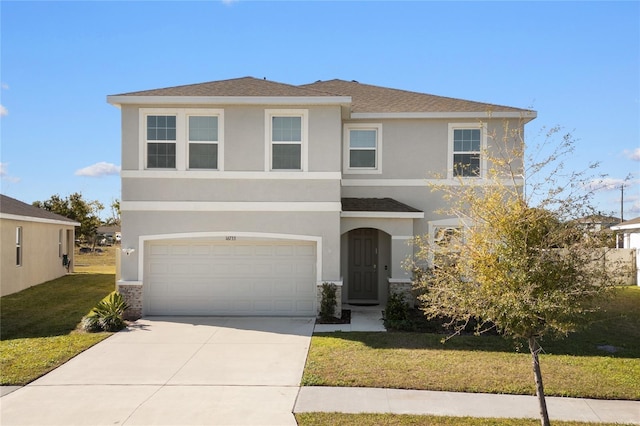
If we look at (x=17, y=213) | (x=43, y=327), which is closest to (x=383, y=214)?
(x=43, y=327)

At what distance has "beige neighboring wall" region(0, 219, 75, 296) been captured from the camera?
59.1 feet

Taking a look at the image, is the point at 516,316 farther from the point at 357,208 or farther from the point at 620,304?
the point at 620,304

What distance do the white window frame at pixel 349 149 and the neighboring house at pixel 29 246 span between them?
12011 millimetres

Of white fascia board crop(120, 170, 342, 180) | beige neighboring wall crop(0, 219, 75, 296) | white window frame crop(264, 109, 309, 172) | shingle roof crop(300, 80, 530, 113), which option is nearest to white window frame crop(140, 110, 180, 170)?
white fascia board crop(120, 170, 342, 180)

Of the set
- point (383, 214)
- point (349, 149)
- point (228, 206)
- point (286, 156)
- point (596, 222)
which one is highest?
point (349, 149)

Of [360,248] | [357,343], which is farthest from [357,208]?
[357,343]

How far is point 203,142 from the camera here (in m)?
14.3

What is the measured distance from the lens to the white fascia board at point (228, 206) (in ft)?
46.5

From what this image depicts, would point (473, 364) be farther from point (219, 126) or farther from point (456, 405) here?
point (219, 126)

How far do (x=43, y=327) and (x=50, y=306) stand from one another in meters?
3.13

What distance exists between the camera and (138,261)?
558 inches

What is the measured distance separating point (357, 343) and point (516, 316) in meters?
5.41

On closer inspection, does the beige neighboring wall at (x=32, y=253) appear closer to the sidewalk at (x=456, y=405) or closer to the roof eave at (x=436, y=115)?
the roof eave at (x=436, y=115)

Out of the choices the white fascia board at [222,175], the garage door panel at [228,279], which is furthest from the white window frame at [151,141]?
the garage door panel at [228,279]
